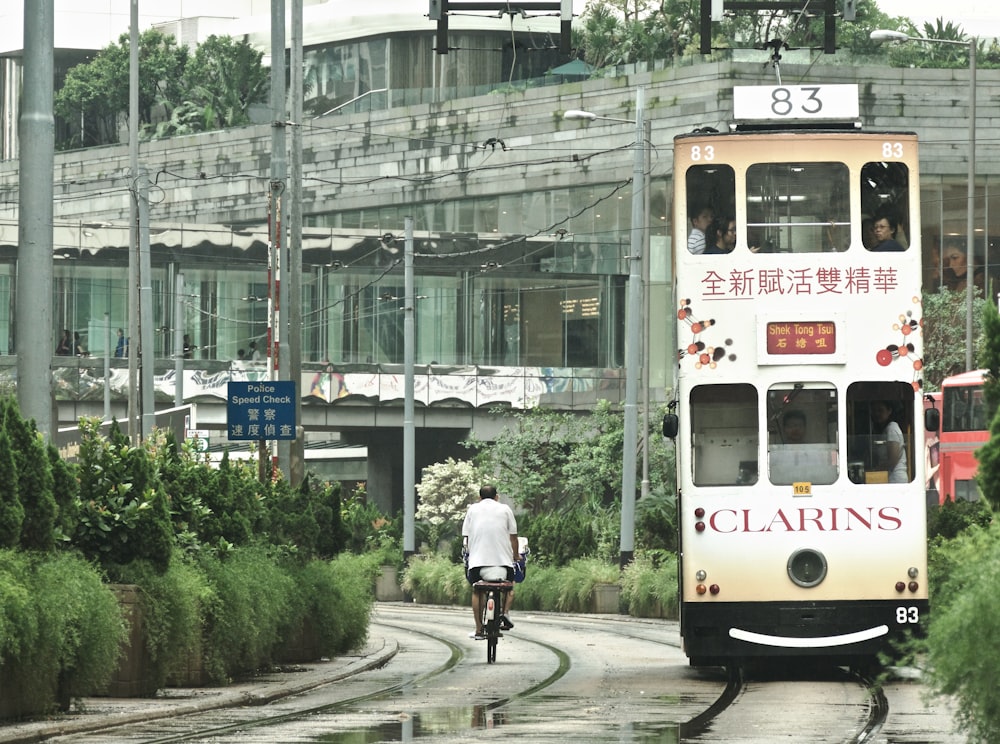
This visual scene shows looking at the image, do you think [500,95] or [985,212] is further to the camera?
[500,95]

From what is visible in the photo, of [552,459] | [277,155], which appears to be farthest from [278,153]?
[552,459]

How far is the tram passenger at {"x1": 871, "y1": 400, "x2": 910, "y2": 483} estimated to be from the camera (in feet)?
57.5

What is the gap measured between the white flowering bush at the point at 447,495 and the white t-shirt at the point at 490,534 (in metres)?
43.8

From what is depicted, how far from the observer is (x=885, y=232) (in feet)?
58.1

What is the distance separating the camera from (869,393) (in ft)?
57.7

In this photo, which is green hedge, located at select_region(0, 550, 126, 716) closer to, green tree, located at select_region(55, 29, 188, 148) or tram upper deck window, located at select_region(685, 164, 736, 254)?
tram upper deck window, located at select_region(685, 164, 736, 254)

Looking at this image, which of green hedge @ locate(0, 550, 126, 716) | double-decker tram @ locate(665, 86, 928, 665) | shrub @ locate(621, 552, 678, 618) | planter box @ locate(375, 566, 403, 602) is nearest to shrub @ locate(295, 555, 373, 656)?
double-decker tram @ locate(665, 86, 928, 665)

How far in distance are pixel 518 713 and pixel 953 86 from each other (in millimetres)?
62731

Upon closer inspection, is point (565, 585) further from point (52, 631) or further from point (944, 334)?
point (52, 631)

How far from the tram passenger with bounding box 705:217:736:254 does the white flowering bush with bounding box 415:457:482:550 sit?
46.7 m

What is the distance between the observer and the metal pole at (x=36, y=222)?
14.6 meters

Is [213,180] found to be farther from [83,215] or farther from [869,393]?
[869,393]

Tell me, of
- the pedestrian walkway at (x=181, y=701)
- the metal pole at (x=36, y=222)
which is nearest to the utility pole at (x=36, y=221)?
the metal pole at (x=36, y=222)

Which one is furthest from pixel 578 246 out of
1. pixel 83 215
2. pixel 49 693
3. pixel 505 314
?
pixel 49 693
